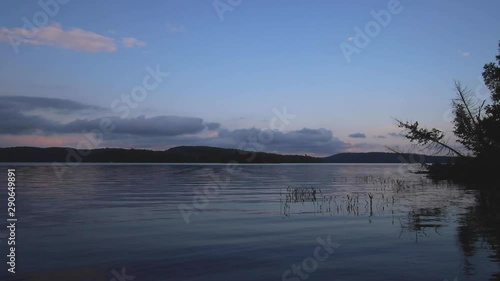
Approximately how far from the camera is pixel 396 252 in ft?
57.1

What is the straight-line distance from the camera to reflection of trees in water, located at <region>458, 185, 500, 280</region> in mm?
16406

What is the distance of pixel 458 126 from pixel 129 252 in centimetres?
5164

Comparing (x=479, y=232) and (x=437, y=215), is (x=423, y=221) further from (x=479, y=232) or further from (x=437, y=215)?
Answer: (x=479, y=232)

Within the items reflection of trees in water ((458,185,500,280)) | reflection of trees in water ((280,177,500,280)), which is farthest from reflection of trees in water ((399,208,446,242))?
reflection of trees in water ((458,185,500,280))

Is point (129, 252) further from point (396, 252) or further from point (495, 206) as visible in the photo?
point (495, 206)

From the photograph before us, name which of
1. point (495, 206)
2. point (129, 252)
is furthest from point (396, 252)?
point (495, 206)

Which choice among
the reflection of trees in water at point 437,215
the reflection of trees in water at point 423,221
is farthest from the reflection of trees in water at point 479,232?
the reflection of trees in water at point 423,221

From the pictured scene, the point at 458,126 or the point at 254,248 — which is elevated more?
the point at 458,126

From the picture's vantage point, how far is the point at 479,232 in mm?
21203

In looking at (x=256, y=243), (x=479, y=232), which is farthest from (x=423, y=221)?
(x=256, y=243)

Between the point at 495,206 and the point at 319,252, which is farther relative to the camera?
the point at 495,206

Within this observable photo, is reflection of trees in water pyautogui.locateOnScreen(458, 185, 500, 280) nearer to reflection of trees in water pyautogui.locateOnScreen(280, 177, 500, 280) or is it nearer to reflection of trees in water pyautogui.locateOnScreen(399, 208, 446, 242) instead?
reflection of trees in water pyautogui.locateOnScreen(280, 177, 500, 280)

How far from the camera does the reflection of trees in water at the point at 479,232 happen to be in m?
16.4

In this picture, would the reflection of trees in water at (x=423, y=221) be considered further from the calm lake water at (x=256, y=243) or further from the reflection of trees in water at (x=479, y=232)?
the reflection of trees in water at (x=479, y=232)
